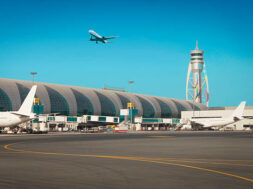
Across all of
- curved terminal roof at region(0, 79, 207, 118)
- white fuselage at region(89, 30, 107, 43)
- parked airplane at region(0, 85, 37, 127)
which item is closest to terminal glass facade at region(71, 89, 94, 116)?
curved terminal roof at region(0, 79, 207, 118)

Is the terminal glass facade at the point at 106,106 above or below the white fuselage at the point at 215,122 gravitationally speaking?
above

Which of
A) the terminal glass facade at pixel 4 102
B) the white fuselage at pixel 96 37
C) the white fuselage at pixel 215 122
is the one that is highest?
the white fuselage at pixel 96 37

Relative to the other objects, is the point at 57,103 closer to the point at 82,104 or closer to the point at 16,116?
the point at 82,104

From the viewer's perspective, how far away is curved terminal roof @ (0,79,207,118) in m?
114

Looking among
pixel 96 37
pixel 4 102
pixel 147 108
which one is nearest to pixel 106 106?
pixel 147 108

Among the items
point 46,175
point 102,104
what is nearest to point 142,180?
point 46,175

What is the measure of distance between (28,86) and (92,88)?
39699 millimetres

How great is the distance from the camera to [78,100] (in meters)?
137

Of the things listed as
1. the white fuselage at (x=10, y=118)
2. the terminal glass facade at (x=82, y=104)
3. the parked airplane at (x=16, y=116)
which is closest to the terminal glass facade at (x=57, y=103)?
the terminal glass facade at (x=82, y=104)

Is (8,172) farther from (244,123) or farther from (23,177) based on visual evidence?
(244,123)

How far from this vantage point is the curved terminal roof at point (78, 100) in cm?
11369

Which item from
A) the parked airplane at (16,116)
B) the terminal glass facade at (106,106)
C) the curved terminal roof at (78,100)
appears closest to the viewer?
the parked airplane at (16,116)

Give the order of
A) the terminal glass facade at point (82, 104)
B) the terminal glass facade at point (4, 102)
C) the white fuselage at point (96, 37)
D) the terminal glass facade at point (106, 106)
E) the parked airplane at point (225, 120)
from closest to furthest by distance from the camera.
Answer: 1. the white fuselage at point (96, 37)
2. the terminal glass facade at point (4, 102)
3. the parked airplane at point (225, 120)
4. the terminal glass facade at point (82, 104)
5. the terminal glass facade at point (106, 106)

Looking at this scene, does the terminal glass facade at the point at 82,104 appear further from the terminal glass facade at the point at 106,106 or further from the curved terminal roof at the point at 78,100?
the terminal glass facade at the point at 106,106
